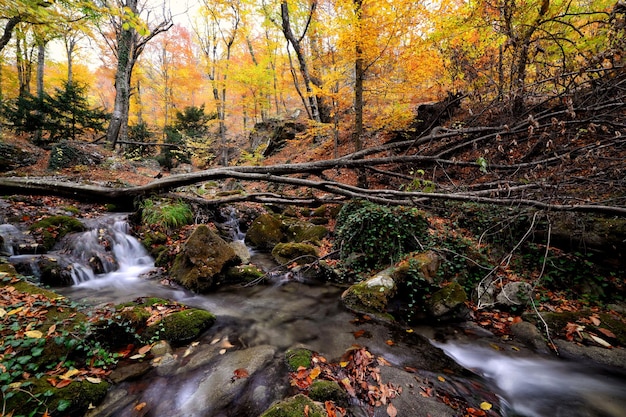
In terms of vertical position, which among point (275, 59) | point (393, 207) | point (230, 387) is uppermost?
point (275, 59)

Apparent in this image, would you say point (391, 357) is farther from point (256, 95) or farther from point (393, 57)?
point (256, 95)

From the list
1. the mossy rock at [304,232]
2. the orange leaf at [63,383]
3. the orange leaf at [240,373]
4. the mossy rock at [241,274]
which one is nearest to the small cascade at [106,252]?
the mossy rock at [241,274]

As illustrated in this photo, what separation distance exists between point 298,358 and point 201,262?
3404mm

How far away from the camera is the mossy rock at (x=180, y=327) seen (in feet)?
12.3

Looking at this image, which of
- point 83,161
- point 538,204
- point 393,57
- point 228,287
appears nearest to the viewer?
point 538,204

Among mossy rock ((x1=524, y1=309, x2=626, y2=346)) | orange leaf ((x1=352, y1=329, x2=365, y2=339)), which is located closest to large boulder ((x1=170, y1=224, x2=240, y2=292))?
orange leaf ((x1=352, y1=329, x2=365, y2=339))

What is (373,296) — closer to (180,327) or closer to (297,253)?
(297,253)

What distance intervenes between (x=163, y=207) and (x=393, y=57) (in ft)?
31.3

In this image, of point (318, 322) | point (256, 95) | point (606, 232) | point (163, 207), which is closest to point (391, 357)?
point (318, 322)

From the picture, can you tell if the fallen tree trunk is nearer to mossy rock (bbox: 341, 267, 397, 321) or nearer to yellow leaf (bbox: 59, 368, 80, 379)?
mossy rock (bbox: 341, 267, 397, 321)

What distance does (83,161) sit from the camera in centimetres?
1170

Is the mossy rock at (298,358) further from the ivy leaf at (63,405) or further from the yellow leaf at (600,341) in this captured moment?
the yellow leaf at (600,341)

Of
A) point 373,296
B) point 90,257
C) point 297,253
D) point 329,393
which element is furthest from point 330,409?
point 90,257

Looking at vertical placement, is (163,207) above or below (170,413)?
above
